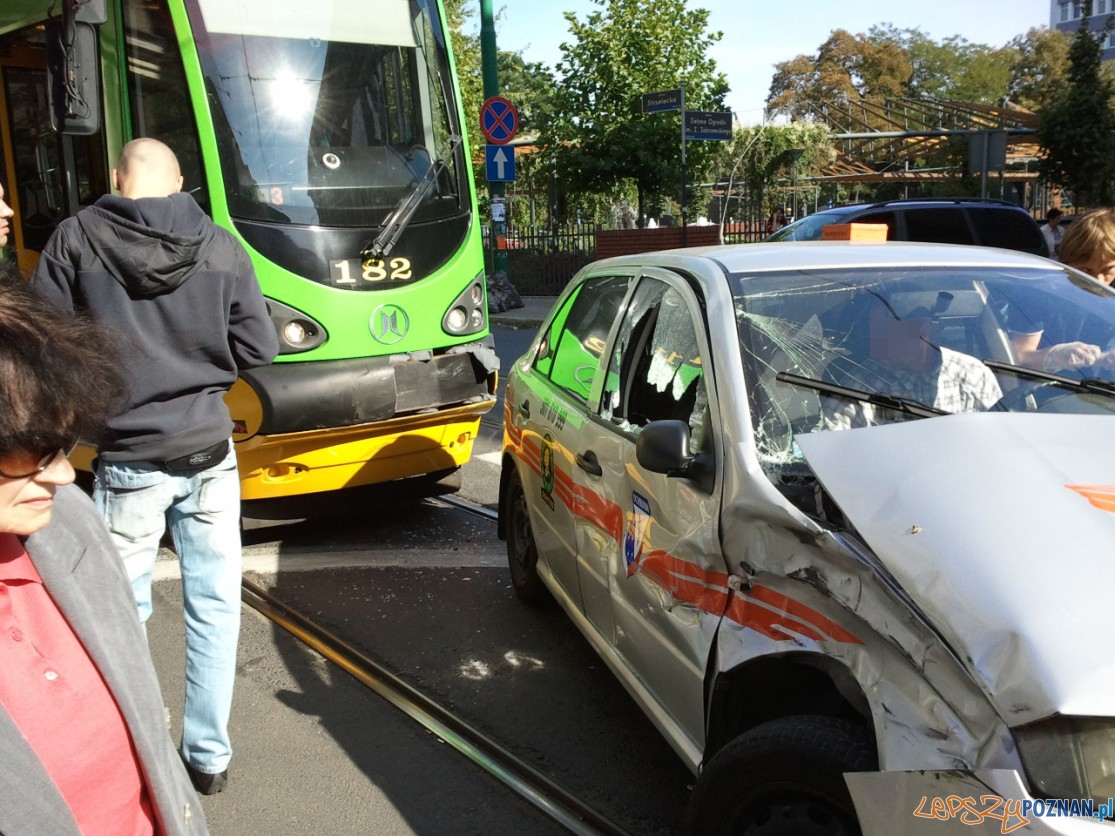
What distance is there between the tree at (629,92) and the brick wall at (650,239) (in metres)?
0.65

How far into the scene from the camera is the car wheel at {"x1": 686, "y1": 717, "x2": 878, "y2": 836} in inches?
85.0

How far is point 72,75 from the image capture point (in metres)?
4.70

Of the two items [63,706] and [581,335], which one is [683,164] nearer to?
[581,335]

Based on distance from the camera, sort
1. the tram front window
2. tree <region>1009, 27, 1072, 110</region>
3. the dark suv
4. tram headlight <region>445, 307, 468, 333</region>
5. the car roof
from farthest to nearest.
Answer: tree <region>1009, 27, 1072, 110</region>
the dark suv
tram headlight <region>445, 307, 468, 333</region>
the tram front window
the car roof

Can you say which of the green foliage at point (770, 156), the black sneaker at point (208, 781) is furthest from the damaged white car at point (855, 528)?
the green foliage at point (770, 156)

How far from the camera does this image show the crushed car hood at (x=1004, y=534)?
6.01 ft

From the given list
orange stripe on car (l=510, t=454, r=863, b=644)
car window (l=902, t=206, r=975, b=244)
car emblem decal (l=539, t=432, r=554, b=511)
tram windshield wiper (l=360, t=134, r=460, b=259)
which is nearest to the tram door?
tram windshield wiper (l=360, t=134, r=460, b=259)

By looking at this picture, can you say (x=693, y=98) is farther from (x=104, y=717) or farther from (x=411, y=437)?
(x=104, y=717)

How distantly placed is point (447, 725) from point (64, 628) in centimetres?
239

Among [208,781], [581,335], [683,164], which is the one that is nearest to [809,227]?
[683,164]

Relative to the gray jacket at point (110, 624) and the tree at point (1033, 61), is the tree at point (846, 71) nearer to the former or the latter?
the tree at point (1033, 61)

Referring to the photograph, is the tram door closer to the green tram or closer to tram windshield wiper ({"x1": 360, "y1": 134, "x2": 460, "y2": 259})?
the green tram

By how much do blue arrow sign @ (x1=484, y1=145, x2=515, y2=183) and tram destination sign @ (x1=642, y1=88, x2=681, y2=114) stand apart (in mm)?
2067

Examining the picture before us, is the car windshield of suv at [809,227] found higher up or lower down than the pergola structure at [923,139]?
lower down
